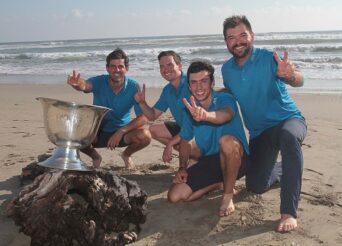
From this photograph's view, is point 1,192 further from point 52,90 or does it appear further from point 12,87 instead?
point 12,87

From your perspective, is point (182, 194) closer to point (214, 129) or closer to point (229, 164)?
point (229, 164)

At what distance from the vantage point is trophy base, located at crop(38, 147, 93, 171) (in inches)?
112

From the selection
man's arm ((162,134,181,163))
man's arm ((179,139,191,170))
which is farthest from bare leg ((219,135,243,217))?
man's arm ((162,134,181,163))

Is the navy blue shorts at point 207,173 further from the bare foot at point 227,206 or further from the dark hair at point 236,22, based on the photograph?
the dark hair at point 236,22

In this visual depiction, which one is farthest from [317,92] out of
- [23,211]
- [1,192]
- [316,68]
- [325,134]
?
[23,211]

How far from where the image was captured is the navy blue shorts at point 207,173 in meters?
3.72

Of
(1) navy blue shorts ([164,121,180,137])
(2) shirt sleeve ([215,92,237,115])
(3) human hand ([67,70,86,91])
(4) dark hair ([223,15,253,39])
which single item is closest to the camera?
(2) shirt sleeve ([215,92,237,115])

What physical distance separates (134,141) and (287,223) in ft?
7.08

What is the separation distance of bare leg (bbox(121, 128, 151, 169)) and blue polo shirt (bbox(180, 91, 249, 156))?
3.26 ft

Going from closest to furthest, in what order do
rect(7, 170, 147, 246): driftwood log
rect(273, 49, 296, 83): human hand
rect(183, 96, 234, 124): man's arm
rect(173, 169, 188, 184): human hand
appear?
1. rect(7, 170, 147, 246): driftwood log
2. rect(183, 96, 234, 124): man's arm
3. rect(273, 49, 296, 83): human hand
4. rect(173, 169, 188, 184): human hand

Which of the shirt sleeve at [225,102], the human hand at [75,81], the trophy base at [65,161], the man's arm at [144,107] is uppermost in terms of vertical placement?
the human hand at [75,81]

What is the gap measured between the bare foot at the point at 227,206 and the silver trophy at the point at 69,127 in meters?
1.22

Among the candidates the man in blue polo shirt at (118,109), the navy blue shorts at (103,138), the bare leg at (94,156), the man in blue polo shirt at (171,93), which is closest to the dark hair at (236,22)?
the man in blue polo shirt at (171,93)

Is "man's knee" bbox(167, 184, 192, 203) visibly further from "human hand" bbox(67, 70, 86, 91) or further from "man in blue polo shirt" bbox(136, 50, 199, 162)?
"human hand" bbox(67, 70, 86, 91)
